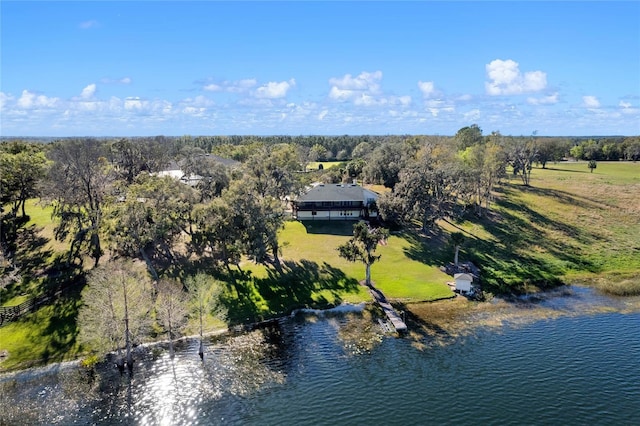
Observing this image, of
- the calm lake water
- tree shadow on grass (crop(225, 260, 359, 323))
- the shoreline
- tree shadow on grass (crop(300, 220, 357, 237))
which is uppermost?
tree shadow on grass (crop(300, 220, 357, 237))

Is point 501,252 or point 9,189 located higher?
point 9,189

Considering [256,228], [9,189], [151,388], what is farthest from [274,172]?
[151,388]

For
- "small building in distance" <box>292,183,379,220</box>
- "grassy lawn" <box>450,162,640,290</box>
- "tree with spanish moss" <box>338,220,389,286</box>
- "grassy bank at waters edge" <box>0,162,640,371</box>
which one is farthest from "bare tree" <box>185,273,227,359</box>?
"grassy lawn" <box>450,162,640,290</box>

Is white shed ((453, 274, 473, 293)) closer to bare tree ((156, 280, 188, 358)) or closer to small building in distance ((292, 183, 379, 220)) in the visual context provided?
small building in distance ((292, 183, 379, 220))

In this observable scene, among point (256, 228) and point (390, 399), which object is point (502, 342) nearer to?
point (390, 399)

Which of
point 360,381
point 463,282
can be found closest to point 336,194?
point 463,282

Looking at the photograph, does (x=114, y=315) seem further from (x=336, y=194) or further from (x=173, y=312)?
(x=336, y=194)
